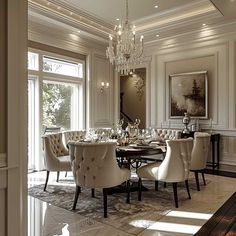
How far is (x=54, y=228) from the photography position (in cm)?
289

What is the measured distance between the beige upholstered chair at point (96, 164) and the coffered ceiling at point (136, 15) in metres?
3.48

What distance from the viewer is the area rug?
3.09 meters

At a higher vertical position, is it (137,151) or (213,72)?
(213,72)

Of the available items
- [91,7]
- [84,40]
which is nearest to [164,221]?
[91,7]

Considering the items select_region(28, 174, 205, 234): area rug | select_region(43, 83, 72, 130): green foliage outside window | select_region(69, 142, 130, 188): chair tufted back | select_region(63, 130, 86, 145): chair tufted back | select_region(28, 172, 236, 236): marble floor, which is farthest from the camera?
select_region(43, 83, 72, 130): green foliage outside window

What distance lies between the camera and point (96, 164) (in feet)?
10.6

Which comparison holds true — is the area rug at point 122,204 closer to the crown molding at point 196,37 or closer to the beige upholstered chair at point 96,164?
the beige upholstered chair at point 96,164

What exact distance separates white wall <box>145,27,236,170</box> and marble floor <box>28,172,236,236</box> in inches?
94.6

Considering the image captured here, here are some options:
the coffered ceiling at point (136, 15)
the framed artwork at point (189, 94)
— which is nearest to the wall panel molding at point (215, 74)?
the framed artwork at point (189, 94)

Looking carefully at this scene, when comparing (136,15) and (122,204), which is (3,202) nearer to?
(122,204)

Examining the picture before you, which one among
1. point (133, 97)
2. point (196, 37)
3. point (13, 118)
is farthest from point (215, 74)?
point (13, 118)

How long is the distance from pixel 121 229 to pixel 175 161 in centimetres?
124

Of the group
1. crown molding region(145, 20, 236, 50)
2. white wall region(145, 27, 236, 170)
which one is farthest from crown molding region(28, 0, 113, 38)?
white wall region(145, 27, 236, 170)

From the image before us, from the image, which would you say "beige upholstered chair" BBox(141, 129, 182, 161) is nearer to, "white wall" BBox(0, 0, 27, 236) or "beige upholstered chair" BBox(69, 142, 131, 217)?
"beige upholstered chair" BBox(69, 142, 131, 217)
